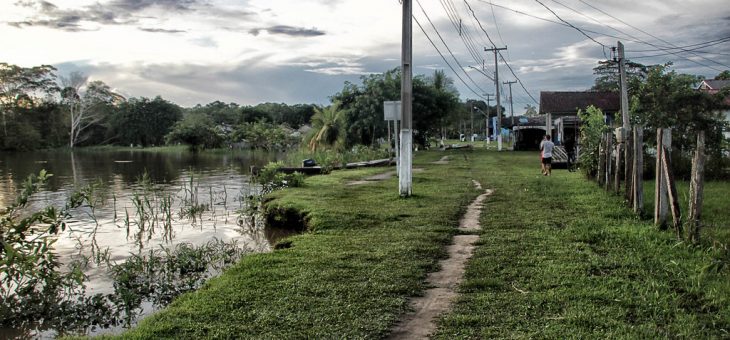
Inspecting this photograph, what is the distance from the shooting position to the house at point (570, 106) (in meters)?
36.2

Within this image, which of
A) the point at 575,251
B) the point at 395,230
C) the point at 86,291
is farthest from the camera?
the point at 395,230

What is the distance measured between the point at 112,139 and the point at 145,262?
283 feet

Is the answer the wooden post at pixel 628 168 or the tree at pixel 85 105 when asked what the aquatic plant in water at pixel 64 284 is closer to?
the wooden post at pixel 628 168

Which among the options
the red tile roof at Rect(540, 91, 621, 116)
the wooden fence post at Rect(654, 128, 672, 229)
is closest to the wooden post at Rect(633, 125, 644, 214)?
the wooden fence post at Rect(654, 128, 672, 229)

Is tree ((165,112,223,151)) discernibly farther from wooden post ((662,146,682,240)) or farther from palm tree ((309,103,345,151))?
wooden post ((662,146,682,240))

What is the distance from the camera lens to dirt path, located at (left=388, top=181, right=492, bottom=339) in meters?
4.56

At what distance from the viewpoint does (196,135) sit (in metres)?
71.4

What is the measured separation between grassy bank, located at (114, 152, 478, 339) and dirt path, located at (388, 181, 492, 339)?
11cm

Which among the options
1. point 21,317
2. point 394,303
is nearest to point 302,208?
point 21,317

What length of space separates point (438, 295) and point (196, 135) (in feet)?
228

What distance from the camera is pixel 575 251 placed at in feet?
23.2

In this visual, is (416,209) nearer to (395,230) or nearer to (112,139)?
(395,230)

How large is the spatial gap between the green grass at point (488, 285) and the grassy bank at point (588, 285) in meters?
0.02

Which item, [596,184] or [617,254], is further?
[596,184]
